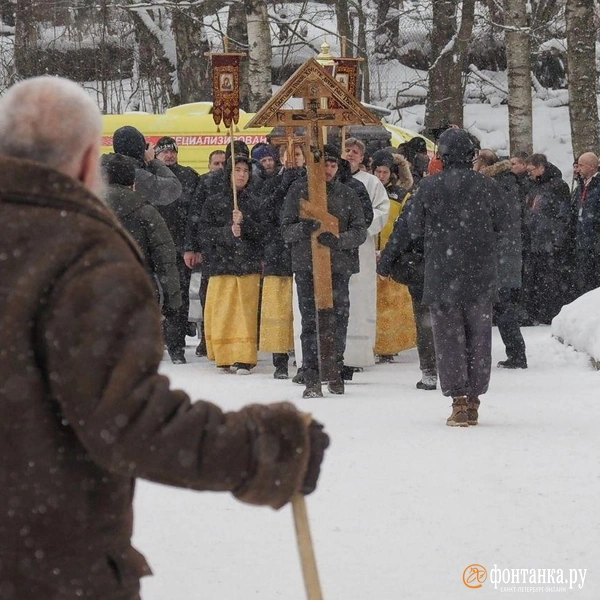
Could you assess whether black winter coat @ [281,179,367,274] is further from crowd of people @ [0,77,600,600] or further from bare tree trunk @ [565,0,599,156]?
bare tree trunk @ [565,0,599,156]

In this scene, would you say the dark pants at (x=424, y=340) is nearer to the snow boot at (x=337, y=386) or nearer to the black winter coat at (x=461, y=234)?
the snow boot at (x=337, y=386)

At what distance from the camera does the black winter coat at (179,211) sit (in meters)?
12.5

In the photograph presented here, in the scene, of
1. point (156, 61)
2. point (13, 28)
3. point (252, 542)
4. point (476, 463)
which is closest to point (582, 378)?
point (476, 463)

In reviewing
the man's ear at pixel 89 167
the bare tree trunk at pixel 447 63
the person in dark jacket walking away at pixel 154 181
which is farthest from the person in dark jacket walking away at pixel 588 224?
the man's ear at pixel 89 167

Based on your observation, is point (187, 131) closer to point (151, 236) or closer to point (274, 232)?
point (274, 232)

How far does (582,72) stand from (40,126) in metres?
15.0

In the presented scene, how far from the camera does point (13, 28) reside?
1196 inches

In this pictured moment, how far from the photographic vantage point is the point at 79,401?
2.29 m

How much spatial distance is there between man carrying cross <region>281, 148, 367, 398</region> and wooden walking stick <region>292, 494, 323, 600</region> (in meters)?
6.79

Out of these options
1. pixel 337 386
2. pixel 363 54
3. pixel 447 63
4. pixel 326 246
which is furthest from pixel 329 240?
pixel 363 54

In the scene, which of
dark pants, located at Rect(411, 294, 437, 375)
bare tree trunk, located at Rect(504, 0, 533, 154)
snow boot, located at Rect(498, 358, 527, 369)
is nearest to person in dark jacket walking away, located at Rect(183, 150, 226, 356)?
dark pants, located at Rect(411, 294, 437, 375)

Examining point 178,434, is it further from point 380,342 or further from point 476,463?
point 380,342

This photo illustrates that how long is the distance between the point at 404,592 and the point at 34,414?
2.65 m

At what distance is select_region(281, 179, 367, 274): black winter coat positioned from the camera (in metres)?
9.77
